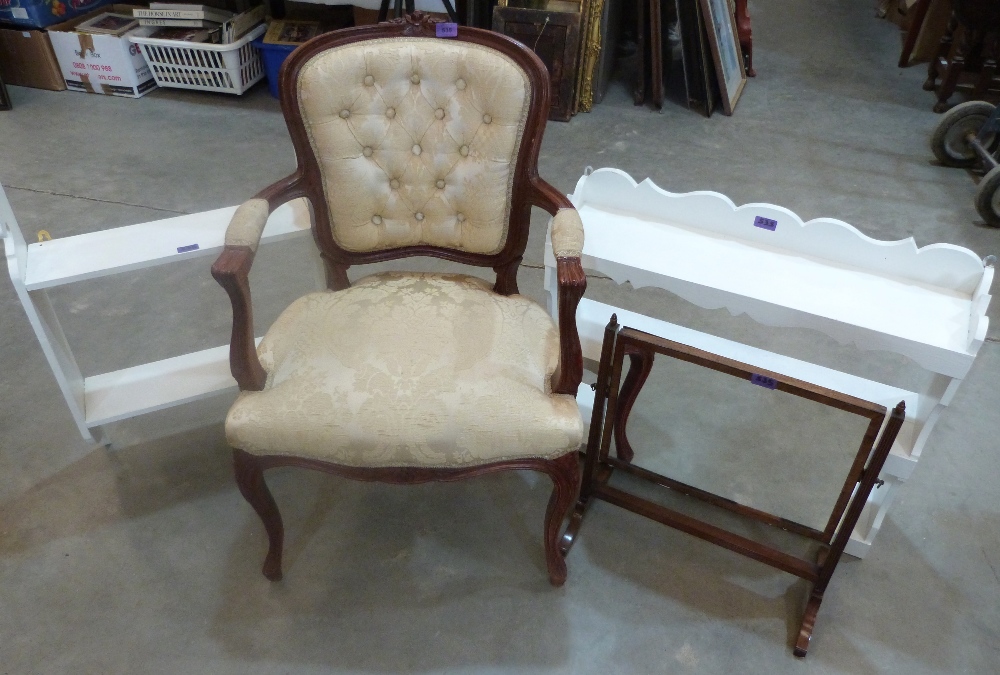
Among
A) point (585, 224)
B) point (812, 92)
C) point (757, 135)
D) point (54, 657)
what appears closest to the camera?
point (54, 657)

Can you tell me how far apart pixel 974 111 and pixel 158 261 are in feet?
9.44

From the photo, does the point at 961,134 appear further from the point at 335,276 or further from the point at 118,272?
the point at 118,272

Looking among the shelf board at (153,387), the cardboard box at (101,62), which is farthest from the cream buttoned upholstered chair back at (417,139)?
the cardboard box at (101,62)

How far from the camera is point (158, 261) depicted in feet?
4.91

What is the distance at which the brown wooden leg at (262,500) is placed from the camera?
1.27 m

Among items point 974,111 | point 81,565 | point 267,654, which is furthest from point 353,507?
point 974,111

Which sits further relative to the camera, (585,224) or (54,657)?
(585,224)

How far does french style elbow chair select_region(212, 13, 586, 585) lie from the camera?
3.95 ft

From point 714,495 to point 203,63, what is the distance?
10.1 feet

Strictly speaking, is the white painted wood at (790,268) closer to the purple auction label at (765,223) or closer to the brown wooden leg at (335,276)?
the purple auction label at (765,223)

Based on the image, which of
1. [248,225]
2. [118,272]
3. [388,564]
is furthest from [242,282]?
[388,564]

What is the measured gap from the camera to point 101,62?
3385 mm

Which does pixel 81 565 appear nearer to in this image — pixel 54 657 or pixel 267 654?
pixel 54 657

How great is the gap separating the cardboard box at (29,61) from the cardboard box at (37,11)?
51mm
